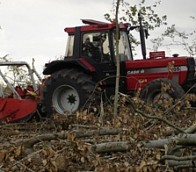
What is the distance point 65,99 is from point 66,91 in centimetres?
15

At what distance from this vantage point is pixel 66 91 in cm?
1087

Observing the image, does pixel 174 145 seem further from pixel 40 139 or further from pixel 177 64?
pixel 177 64

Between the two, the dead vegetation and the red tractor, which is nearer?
the dead vegetation

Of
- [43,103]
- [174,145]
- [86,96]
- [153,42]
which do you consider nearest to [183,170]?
[174,145]

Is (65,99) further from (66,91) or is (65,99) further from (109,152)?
(109,152)

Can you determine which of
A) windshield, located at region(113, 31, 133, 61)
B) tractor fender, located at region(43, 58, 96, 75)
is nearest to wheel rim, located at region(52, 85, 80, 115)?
tractor fender, located at region(43, 58, 96, 75)

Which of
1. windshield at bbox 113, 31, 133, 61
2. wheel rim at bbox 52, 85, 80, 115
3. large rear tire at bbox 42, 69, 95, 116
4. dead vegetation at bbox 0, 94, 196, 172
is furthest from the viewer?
wheel rim at bbox 52, 85, 80, 115

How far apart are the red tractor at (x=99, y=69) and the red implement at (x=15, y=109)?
41 centimetres

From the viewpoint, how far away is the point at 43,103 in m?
10.9

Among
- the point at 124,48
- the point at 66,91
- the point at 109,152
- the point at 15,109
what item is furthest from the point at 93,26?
the point at 109,152

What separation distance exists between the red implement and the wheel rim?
1.59ft

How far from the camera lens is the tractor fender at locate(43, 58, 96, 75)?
34.2ft

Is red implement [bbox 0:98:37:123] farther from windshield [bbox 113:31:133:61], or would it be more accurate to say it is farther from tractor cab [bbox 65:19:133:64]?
windshield [bbox 113:31:133:61]

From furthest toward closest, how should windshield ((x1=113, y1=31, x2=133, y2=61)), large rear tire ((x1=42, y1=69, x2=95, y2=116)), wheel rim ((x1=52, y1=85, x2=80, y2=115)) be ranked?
1. wheel rim ((x1=52, y1=85, x2=80, y2=115))
2. windshield ((x1=113, y1=31, x2=133, y2=61))
3. large rear tire ((x1=42, y1=69, x2=95, y2=116))
